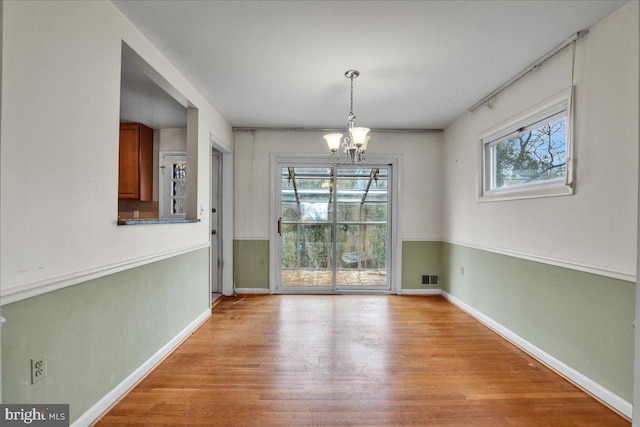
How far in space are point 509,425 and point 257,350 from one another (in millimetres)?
1807

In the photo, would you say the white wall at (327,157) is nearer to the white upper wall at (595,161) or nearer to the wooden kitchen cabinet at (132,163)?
the wooden kitchen cabinet at (132,163)

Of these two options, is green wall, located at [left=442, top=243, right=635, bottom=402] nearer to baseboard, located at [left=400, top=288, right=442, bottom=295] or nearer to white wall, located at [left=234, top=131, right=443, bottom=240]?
baseboard, located at [left=400, top=288, right=442, bottom=295]

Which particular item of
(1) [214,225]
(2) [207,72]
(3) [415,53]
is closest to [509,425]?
(3) [415,53]

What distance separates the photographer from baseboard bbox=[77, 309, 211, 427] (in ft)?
5.42

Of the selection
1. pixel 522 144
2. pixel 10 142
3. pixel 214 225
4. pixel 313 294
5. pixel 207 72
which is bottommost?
pixel 313 294

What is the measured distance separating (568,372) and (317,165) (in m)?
3.43

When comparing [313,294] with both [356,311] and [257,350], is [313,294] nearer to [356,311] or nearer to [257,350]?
[356,311]


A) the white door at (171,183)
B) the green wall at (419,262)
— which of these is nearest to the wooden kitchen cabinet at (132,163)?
the white door at (171,183)

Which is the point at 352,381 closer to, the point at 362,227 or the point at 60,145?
the point at 60,145

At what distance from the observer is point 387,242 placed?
14.8 feet

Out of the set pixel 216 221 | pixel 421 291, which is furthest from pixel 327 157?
pixel 421 291

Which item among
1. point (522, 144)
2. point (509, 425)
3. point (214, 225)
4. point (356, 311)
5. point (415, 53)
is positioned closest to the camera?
point (509, 425)

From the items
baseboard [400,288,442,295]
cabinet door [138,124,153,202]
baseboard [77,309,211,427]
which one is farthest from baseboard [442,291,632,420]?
cabinet door [138,124,153,202]

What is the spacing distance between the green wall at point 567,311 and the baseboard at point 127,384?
3014 millimetres
